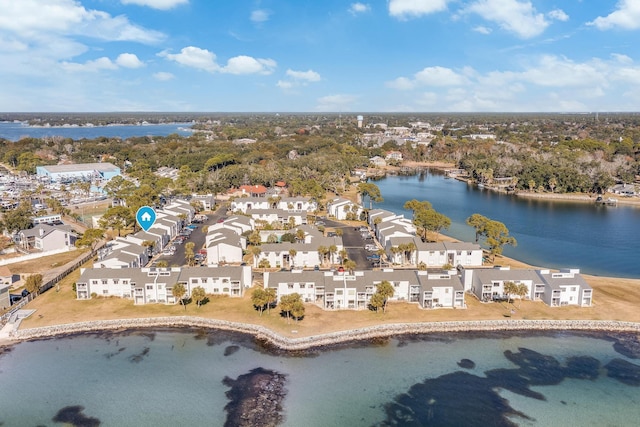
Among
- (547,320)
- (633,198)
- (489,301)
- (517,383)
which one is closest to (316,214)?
(489,301)

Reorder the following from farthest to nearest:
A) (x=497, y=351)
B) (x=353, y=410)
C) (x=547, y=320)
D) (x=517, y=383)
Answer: (x=547, y=320), (x=497, y=351), (x=517, y=383), (x=353, y=410)

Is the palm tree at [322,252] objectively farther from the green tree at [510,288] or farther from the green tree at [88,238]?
the green tree at [88,238]

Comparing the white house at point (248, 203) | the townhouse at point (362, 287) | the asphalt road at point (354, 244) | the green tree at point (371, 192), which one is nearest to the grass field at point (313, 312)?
the townhouse at point (362, 287)

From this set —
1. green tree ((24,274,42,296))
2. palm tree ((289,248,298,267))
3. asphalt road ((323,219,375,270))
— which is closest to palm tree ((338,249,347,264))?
asphalt road ((323,219,375,270))

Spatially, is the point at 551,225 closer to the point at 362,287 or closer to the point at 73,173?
the point at 362,287

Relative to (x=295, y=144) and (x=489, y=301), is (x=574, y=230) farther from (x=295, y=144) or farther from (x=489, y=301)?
(x=295, y=144)
